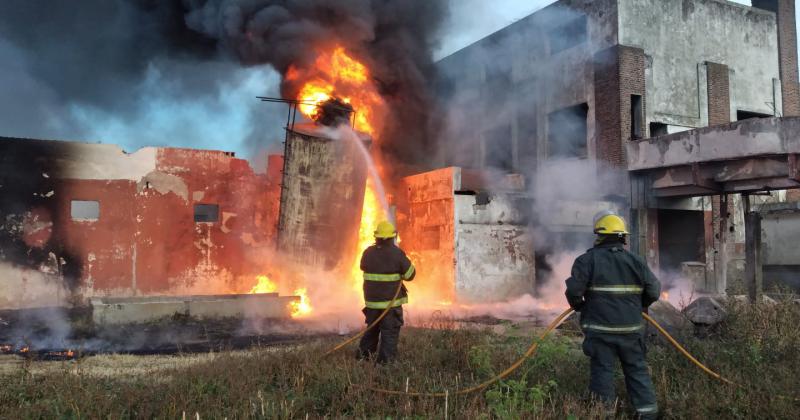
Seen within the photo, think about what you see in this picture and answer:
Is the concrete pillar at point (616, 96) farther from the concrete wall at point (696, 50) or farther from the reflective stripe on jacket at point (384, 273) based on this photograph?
the reflective stripe on jacket at point (384, 273)

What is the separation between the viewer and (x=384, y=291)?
6258 millimetres

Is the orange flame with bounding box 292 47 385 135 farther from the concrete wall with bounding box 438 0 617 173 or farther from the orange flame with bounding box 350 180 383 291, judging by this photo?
the concrete wall with bounding box 438 0 617 173

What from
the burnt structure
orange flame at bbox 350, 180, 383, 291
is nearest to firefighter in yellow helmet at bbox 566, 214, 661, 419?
the burnt structure

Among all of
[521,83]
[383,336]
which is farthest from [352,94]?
[383,336]

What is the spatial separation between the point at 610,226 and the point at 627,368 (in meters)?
1.06

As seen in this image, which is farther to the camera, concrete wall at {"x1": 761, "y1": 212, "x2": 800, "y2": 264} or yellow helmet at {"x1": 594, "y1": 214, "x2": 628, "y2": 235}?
concrete wall at {"x1": 761, "y1": 212, "x2": 800, "y2": 264}

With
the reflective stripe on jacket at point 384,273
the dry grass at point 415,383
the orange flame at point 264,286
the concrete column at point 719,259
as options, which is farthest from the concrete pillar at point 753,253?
the orange flame at point 264,286

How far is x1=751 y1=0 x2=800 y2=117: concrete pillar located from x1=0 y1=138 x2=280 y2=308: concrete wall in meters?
17.4

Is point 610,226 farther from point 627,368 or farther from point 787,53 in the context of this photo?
point 787,53

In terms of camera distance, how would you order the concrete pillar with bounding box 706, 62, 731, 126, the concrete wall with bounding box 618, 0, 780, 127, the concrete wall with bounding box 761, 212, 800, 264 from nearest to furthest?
the concrete wall with bounding box 618, 0, 780, 127 → the concrete wall with bounding box 761, 212, 800, 264 → the concrete pillar with bounding box 706, 62, 731, 126

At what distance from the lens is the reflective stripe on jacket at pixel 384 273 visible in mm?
6254

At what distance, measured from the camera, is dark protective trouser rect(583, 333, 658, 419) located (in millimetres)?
4281

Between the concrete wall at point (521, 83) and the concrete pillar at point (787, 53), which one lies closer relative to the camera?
the concrete wall at point (521, 83)

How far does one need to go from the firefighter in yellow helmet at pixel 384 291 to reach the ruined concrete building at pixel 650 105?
9.78 metres
